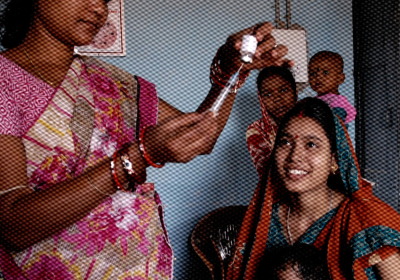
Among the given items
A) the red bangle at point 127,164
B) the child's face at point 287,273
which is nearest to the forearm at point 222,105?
the red bangle at point 127,164

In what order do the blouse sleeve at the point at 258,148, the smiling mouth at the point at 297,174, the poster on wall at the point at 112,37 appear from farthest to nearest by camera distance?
the poster on wall at the point at 112,37 < the blouse sleeve at the point at 258,148 < the smiling mouth at the point at 297,174

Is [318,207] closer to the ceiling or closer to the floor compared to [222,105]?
closer to the floor

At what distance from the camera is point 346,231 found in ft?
3.76

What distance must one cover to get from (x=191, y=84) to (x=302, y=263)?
120cm

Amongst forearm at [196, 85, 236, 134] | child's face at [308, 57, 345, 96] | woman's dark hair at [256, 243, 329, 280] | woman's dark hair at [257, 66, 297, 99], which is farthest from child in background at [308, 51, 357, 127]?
forearm at [196, 85, 236, 134]

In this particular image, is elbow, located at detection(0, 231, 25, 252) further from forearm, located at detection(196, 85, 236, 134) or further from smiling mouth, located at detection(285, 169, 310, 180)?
smiling mouth, located at detection(285, 169, 310, 180)

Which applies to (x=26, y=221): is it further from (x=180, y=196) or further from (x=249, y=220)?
(x=180, y=196)

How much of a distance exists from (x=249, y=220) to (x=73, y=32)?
0.97 meters

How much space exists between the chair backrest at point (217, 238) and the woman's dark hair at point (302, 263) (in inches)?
9.8

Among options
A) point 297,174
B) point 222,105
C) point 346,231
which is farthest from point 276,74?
point 222,105

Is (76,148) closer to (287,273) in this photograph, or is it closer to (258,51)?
(258,51)

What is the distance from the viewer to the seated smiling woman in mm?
1092

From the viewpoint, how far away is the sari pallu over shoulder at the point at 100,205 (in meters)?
0.56

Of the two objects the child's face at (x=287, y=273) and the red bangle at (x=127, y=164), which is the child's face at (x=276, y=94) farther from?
the red bangle at (x=127, y=164)
